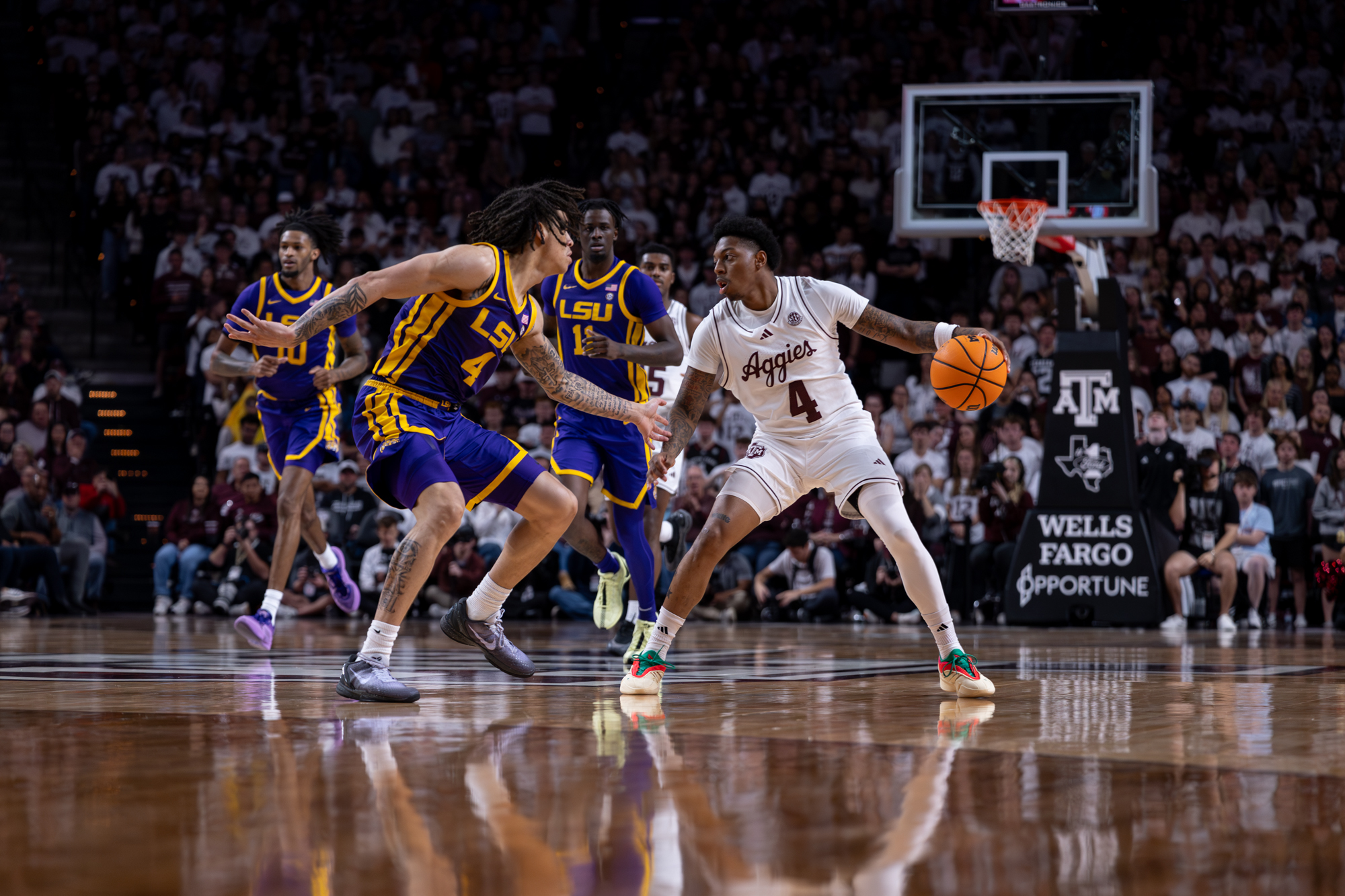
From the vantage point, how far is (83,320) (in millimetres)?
18453

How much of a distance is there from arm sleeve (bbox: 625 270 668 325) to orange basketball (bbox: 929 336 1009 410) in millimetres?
2304

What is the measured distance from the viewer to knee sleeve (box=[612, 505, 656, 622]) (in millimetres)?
7434

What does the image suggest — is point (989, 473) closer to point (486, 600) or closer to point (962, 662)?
point (962, 662)

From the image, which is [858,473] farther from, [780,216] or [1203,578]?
[780,216]

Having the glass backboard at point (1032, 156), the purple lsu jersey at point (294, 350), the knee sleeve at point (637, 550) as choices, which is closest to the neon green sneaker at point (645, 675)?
the knee sleeve at point (637, 550)

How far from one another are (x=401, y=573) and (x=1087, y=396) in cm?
829

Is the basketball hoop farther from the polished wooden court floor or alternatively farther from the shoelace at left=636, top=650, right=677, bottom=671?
the shoelace at left=636, top=650, right=677, bottom=671

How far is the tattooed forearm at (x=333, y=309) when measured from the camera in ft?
16.5

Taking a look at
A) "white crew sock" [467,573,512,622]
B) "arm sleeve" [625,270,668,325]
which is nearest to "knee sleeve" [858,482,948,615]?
"white crew sock" [467,573,512,622]

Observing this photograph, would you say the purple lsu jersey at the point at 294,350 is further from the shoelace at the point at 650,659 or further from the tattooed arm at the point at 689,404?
the shoelace at the point at 650,659

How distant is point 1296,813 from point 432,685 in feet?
11.8

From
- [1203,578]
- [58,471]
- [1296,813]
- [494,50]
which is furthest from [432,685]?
[494,50]

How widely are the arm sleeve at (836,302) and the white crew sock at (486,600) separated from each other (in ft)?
5.57

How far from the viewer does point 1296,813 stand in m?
2.80
